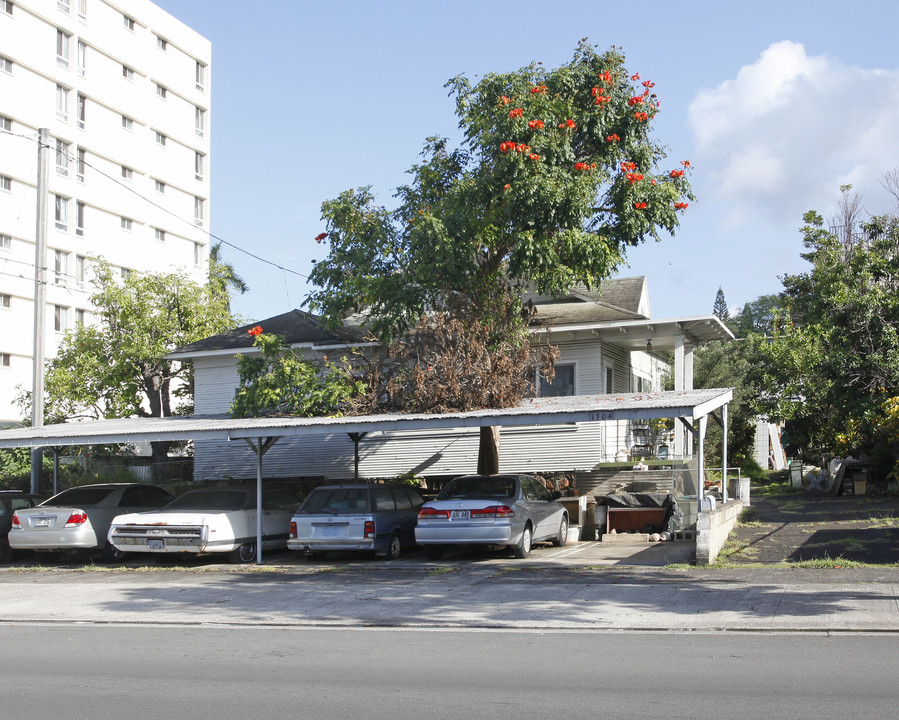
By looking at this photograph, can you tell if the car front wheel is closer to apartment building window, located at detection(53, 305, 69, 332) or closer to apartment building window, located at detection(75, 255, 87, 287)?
apartment building window, located at detection(53, 305, 69, 332)

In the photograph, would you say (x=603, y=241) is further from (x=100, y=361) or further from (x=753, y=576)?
(x=100, y=361)

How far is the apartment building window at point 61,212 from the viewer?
46.3 meters

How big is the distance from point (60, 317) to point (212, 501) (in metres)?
31.8

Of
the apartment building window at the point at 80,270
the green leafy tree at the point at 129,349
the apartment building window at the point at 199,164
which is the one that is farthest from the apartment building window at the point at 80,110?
the green leafy tree at the point at 129,349

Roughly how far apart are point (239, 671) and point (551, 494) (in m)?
10.7

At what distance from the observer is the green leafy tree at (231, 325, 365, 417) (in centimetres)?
2017

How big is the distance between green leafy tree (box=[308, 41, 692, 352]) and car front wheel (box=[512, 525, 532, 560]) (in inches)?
204

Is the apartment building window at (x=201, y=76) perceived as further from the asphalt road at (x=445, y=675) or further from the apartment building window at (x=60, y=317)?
the asphalt road at (x=445, y=675)

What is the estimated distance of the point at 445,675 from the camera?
26.6 feet

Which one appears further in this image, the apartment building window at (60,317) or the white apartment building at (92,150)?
the apartment building window at (60,317)

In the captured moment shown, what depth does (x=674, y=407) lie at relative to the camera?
14367 mm

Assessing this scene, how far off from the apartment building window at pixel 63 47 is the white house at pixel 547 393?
26.8m

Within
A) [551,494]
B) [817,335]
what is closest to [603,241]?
[551,494]

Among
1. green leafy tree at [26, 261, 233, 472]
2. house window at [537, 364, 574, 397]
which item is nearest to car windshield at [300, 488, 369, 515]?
house window at [537, 364, 574, 397]
